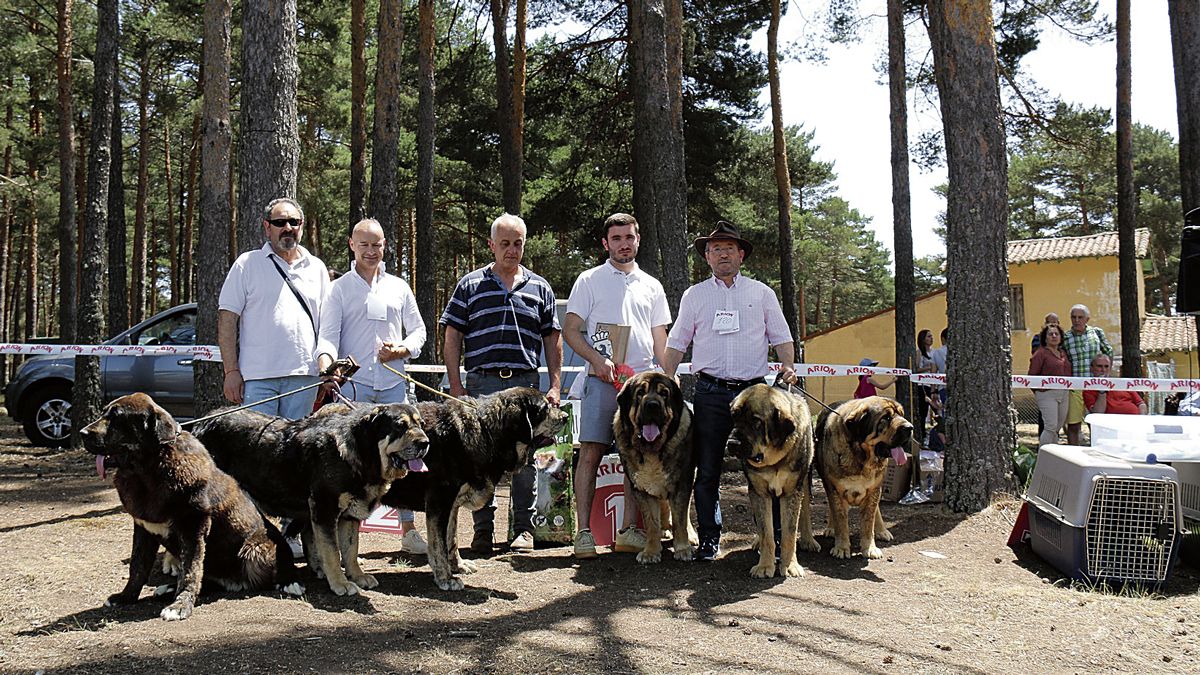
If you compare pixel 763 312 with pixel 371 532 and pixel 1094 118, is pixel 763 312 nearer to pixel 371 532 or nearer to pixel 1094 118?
pixel 371 532

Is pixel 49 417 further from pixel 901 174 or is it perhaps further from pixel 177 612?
pixel 901 174

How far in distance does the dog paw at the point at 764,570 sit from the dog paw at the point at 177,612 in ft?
10.5

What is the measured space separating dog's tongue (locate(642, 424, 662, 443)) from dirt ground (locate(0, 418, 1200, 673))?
2.90ft

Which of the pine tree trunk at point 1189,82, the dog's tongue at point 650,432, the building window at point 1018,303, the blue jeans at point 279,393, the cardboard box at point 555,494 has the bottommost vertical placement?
the cardboard box at point 555,494

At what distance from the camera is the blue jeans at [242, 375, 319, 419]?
5527mm

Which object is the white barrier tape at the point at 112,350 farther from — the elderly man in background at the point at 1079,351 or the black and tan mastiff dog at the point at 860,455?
the elderly man in background at the point at 1079,351

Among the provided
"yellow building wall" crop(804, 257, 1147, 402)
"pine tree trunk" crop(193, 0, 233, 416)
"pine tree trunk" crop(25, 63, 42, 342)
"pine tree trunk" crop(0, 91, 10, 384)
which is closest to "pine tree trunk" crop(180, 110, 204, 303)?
"pine tree trunk" crop(25, 63, 42, 342)

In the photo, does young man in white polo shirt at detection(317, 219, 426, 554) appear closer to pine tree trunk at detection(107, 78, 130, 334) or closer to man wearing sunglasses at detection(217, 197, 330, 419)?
man wearing sunglasses at detection(217, 197, 330, 419)

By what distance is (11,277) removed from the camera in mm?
42406

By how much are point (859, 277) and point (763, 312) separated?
56332 mm

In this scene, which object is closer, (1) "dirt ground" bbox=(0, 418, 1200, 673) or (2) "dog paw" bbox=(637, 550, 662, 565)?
(1) "dirt ground" bbox=(0, 418, 1200, 673)

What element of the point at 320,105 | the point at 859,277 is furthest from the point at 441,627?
the point at 859,277

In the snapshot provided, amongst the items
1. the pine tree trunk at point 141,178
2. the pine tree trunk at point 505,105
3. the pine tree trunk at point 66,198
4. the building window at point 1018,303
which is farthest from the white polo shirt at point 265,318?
the building window at point 1018,303

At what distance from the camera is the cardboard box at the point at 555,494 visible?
639 cm
